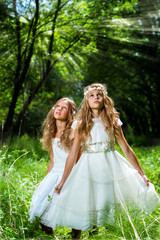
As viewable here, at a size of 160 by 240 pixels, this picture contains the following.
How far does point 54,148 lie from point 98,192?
60cm

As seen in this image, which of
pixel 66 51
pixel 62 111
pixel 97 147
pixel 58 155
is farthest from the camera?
pixel 66 51

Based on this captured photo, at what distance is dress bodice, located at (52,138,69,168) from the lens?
2111mm

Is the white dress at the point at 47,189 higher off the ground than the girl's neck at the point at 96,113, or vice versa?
the girl's neck at the point at 96,113

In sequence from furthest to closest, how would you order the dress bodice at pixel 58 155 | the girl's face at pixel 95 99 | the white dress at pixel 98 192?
the dress bodice at pixel 58 155 → the girl's face at pixel 95 99 → the white dress at pixel 98 192

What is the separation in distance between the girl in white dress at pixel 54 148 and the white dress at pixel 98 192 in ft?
0.66

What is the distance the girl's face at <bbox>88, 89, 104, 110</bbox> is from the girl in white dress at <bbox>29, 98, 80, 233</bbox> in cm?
31

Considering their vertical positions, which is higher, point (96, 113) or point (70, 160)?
point (96, 113)

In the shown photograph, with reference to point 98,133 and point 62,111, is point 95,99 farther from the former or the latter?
point 62,111

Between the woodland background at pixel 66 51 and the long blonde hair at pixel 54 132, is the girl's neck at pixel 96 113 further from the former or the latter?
the woodland background at pixel 66 51

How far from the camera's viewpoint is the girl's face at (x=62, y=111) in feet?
7.32

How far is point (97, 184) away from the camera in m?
1.76

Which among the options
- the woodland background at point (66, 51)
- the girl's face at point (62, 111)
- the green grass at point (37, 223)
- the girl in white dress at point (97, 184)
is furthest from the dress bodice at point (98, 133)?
the woodland background at point (66, 51)

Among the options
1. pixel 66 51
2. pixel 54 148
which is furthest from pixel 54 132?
pixel 66 51

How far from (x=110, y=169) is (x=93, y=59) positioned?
7.09m
